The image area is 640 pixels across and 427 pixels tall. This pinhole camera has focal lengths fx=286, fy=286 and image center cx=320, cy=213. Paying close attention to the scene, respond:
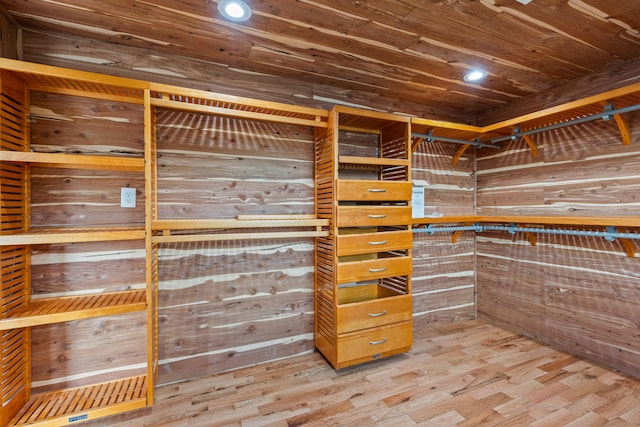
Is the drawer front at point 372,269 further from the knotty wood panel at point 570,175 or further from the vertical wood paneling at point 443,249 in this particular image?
the knotty wood panel at point 570,175

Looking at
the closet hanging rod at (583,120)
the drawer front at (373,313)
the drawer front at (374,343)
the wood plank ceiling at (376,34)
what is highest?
the wood plank ceiling at (376,34)

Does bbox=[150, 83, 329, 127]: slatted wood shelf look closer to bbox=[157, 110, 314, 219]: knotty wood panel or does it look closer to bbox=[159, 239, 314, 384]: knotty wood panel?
bbox=[157, 110, 314, 219]: knotty wood panel

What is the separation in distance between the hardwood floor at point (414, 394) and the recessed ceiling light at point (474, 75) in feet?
7.27

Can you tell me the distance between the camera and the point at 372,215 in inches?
81.4

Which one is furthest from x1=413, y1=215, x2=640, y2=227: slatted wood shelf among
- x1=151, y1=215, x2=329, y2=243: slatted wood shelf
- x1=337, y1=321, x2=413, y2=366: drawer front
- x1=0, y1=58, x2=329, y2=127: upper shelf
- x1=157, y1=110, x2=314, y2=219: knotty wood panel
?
x1=0, y1=58, x2=329, y2=127: upper shelf

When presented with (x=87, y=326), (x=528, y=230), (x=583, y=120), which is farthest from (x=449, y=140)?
(x=87, y=326)

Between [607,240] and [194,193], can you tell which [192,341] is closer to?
[194,193]

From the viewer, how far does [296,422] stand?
1.60m

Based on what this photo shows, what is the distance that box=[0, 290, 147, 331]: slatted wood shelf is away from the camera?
1.41 metres

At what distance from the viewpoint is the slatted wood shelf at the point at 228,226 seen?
172 centimetres

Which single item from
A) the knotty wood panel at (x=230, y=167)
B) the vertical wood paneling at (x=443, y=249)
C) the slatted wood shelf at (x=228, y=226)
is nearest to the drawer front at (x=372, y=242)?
the slatted wood shelf at (x=228, y=226)

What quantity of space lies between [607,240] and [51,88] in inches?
149

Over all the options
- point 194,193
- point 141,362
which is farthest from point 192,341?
point 194,193

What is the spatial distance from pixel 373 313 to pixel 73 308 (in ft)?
5.91
